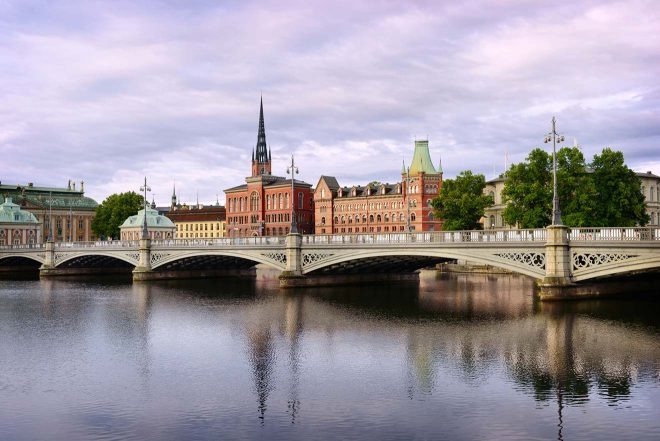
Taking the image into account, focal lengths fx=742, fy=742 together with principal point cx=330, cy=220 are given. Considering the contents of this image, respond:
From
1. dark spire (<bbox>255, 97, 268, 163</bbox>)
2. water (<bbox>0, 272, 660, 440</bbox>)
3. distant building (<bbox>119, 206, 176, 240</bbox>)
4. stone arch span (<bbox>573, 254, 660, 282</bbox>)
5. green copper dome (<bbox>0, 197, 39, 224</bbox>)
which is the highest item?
dark spire (<bbox>255, 97, 268, 163</bbox>)

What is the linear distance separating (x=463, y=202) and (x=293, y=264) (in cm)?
3245

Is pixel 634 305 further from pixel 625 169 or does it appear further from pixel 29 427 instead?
pixel 29 427

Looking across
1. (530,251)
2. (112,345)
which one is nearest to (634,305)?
(530,251)

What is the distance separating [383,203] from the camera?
5536 inches

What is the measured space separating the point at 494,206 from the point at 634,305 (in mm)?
69049

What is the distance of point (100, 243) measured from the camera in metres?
94.1

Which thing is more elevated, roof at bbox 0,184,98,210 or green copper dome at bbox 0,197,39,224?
roof at bbox 0,184,98,210

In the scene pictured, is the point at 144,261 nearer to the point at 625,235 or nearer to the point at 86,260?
the point at 86,260

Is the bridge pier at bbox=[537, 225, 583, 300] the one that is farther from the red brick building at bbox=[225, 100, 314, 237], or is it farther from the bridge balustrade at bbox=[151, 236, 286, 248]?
the red brick building at bbox=[225, 100, 314, 237]

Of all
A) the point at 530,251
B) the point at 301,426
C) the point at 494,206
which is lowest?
the point at 301,426

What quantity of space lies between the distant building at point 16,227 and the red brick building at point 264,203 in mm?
39879

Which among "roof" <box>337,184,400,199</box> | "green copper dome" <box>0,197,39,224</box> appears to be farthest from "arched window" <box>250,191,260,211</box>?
"green copper dome" <box>0,197,39,224</box>

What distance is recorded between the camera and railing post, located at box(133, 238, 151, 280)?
8281cm

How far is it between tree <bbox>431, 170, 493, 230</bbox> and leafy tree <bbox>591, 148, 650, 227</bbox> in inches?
808
